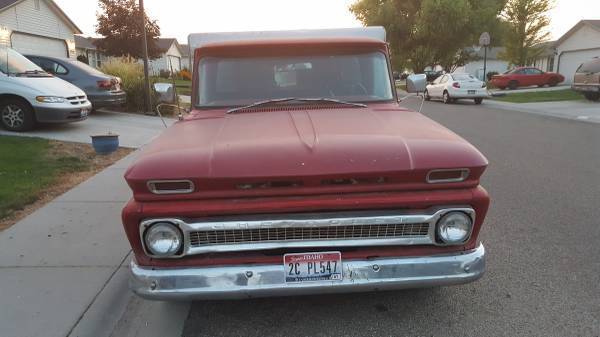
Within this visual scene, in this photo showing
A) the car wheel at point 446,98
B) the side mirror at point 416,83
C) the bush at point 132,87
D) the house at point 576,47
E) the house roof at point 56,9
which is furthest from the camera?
the house at point 576,47

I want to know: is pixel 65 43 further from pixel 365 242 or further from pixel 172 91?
pixel 365 242

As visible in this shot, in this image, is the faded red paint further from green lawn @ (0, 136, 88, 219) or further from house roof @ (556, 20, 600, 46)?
house roof @ (556, 20, 600, 46)

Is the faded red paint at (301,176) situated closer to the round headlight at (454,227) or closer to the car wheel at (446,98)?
the round headlight at (454,227)

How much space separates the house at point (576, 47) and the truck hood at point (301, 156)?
3813 centimetres

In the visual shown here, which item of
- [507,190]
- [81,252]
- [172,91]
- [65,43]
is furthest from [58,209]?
[65,43]

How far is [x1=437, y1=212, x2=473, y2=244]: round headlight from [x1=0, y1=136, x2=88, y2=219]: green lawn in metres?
4.81

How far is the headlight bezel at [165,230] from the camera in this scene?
272 centimetres

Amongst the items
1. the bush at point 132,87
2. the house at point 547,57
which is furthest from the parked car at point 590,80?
the house at point 547,57

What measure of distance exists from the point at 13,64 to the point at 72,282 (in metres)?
8.45

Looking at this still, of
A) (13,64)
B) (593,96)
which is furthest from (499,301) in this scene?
(593,96)

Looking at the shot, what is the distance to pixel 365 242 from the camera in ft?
9.22

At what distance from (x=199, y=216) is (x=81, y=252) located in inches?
89.8

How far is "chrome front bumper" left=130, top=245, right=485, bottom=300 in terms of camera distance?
273 centimetres

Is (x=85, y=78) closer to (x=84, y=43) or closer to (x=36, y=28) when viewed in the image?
(x=36, y=28)
